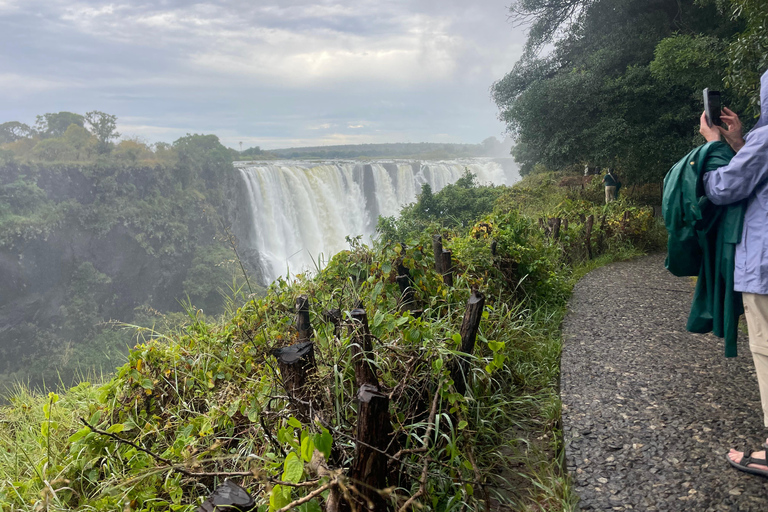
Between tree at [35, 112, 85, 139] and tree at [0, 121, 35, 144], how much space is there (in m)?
0.85

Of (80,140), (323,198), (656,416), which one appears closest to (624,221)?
(656,416)

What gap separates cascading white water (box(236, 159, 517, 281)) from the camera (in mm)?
24547

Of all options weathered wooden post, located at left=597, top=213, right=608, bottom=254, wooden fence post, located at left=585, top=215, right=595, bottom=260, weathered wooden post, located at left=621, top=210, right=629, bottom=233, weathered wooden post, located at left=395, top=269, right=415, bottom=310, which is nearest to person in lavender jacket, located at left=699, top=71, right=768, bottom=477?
weathered wooden post, located at left=395, top=269, right=415, bottom=310

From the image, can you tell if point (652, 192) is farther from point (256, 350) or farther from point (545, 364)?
point (256, 350)

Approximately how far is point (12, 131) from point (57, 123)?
2994 mm

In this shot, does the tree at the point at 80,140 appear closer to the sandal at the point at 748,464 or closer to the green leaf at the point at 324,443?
the green leaf at the point at 324,443

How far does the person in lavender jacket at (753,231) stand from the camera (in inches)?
66.1

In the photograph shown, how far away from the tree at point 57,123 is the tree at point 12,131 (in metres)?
0.85

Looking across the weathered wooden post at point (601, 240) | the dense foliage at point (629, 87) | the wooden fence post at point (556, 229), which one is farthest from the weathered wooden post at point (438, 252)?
the dense foliage at point (629, 87)

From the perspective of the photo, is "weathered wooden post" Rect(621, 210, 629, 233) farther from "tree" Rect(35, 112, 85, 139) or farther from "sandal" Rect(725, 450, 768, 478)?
"tree" Rect(35, 112, 85, 139)

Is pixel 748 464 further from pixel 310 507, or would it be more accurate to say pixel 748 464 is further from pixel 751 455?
pixel 310 507

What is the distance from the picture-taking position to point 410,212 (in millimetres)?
13484

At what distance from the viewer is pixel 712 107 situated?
1915mm

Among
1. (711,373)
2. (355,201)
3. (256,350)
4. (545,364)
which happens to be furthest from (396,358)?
(355,201)
